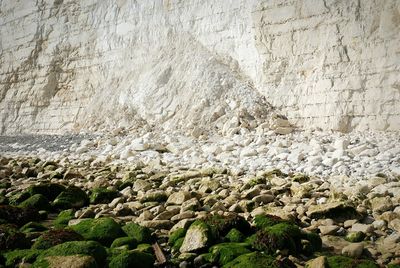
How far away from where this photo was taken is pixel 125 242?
5066mm

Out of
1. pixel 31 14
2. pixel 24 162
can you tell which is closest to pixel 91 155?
pixel 24 162

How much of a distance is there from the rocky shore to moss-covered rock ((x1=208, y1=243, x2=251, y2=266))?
1 cm

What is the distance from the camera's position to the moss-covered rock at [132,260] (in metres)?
4.29

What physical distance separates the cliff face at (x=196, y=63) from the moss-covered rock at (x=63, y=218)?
23.4 feet

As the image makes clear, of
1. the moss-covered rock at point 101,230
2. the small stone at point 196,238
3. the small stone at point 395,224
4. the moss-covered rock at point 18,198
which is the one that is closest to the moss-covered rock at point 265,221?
the small stone at point 196,238

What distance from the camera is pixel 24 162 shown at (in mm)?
12328

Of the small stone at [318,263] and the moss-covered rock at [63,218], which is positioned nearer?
the small stone at [318,263]

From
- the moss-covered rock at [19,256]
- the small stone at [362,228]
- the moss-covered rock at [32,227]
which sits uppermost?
the small stone at [362,228]

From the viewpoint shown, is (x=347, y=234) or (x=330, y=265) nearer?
(x=330, y=265)

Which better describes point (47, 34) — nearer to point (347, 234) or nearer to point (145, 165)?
point (145, 165)

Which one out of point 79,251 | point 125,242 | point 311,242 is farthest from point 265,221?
point 79,251

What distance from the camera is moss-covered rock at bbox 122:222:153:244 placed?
5245 millimetres

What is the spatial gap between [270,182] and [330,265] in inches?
145

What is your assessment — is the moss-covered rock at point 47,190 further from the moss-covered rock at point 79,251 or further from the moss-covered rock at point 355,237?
the moss-covered rock at point 355,237
